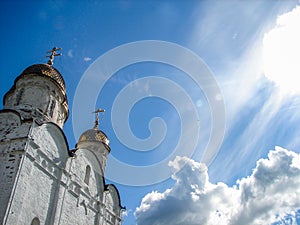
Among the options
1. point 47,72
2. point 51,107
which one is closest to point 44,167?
point 51,107

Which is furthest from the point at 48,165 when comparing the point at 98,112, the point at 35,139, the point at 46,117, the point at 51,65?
the point at 98,112

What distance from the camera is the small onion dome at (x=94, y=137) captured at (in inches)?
775

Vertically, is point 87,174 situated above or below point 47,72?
below

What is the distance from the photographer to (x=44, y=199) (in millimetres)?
11531

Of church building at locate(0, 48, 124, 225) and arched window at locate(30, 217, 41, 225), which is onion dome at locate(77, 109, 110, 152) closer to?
church building at locate(0, 48, 124, 225)

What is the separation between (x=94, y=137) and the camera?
19781mm

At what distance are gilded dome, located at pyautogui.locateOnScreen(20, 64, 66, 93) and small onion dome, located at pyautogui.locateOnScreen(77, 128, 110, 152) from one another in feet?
14.9

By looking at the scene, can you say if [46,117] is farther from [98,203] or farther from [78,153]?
[98,203]

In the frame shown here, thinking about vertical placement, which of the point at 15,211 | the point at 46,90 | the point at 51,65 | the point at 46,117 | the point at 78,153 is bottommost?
the point at 15,211

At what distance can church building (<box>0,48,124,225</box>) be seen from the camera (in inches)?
404

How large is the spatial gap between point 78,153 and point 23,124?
3.95m

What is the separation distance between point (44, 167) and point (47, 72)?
5.82m

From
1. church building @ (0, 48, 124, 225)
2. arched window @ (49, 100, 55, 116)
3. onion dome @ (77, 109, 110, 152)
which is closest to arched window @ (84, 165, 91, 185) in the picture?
church building @ (0, 48, 124, 225)

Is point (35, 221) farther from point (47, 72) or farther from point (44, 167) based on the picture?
point (47, 72)
